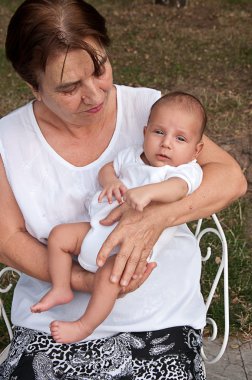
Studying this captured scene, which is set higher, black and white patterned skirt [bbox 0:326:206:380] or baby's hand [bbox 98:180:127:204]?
baby's hand [bbox 98:180:127:204]

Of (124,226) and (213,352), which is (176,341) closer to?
(124,226)

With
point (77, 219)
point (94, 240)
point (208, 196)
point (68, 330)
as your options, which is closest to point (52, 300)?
point (68, 330)

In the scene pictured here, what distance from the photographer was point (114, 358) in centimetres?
250

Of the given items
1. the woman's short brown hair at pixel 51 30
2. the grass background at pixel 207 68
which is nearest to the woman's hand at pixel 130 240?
the woman's short brown hair at pixel 51 30

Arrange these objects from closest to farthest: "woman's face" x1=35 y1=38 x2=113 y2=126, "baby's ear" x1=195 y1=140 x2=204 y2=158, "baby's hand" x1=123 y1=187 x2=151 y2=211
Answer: "baby's hand" x1=123 y1=187 x2=151 y2=211 < "woman's face" x1=35 y1=38 x2=113 y2=126 < "baby's ear" x1=195 y1=140 x2=204 y2=158

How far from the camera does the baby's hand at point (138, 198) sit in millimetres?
2316

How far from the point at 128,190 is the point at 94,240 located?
23cm

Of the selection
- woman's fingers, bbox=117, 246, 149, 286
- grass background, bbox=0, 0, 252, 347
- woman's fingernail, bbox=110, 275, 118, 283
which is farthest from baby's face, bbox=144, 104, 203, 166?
grass background, bbox=0, 0, 252, 347

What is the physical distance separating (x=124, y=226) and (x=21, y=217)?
1.54ft

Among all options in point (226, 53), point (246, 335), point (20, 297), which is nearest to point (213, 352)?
point (246, 335)

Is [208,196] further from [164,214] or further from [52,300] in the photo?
[52,300]

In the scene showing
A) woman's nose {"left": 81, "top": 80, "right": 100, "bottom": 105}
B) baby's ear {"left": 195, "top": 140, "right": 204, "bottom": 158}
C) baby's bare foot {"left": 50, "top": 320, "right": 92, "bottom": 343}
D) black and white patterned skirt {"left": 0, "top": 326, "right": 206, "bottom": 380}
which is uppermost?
woman's nose {"left": 81, "top": 80, "right": 100, "bottom": 105}

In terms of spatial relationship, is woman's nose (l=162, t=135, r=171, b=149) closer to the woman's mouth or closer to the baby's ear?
the baby's ear

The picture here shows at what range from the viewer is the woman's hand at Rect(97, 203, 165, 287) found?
2389mm
